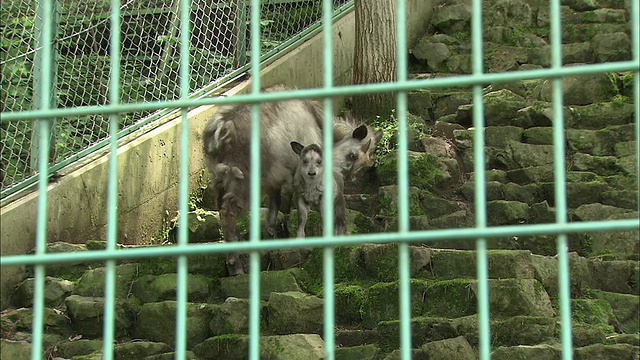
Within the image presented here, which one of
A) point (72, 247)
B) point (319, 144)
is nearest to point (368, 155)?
point (319, 144)

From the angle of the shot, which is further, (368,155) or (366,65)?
(366,65)

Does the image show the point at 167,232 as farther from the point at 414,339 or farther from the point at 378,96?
the point at 414,339

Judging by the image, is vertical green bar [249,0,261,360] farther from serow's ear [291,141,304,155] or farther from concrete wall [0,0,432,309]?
concrete wall [0,0,432,309]

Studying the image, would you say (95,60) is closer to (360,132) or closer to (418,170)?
(360,132)

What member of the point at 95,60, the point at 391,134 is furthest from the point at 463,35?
the point at 95,60

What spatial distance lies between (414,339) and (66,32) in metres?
5.03

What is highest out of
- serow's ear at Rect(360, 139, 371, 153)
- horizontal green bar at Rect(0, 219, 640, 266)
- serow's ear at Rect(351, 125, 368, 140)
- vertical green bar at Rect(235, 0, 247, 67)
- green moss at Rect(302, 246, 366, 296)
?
vertical green bar at Rect(235, 0, 247, 67)

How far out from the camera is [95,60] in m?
9.66

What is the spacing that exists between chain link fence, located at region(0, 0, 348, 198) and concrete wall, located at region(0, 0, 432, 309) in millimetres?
216

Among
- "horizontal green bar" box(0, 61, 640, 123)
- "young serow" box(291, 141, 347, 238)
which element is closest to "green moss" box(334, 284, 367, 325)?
"young serow" box(291, 141, 347, 238)

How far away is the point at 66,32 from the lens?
9.57 m

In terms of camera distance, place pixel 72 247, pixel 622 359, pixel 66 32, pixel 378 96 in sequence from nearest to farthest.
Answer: pixel 622 359, pixel 72 247, pixel 66 32, pixel 378 96

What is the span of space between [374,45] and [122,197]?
334 cm

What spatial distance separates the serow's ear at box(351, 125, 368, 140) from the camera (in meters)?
9.07
